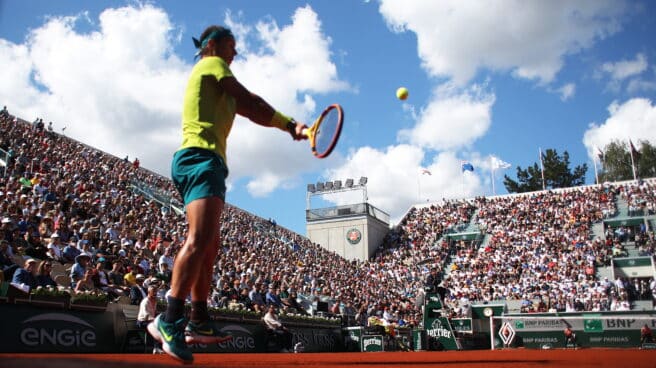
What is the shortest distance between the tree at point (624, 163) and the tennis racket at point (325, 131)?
223ft

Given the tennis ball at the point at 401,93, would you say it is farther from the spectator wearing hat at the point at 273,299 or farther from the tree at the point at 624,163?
the tree at the point at 624,163

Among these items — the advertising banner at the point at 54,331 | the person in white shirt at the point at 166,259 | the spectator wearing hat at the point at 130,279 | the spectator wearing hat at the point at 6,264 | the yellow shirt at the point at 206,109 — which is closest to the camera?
the yellow shirt at the point at 206,109

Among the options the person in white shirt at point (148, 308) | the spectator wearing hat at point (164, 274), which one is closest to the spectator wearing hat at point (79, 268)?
the person in white shirt at point (148, 308)

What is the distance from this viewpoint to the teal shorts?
397 centimetres

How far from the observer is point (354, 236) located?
151 feet

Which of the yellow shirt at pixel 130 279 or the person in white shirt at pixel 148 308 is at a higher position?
the yellow shirt at pixel 130 279

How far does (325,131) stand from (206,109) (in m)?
1.00

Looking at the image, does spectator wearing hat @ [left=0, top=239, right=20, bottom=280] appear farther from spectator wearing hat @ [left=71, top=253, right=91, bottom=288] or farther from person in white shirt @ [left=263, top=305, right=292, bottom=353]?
person in white shirt @ [left=263, top=305, right=292, bottom=353]

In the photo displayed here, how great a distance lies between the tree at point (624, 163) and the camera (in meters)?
66.0

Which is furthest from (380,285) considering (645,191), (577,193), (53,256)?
(53,256)

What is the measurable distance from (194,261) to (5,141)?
2013 centimetres

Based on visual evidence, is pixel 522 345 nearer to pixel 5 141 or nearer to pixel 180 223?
pixel 180 223

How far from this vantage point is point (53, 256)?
12.5 meters

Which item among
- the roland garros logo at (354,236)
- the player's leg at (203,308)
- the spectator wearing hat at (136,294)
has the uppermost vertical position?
the roland garros logo at (354,236)
